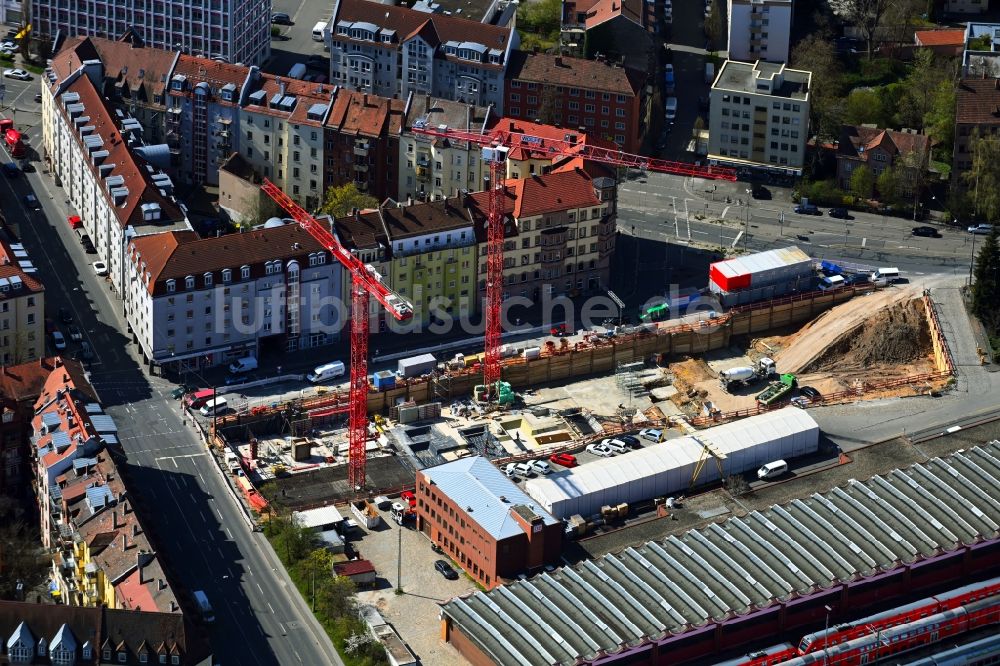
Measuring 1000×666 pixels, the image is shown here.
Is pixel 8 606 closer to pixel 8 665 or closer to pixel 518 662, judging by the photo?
pixel 8 665

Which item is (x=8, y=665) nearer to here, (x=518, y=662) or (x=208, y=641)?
(x=208, y=641)

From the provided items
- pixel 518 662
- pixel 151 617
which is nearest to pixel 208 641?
pixel 151 617

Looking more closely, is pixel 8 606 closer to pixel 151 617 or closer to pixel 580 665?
pixel 151 617

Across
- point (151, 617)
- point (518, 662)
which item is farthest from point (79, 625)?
point (518, 662)

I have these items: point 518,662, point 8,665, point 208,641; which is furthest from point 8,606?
point 518,662
